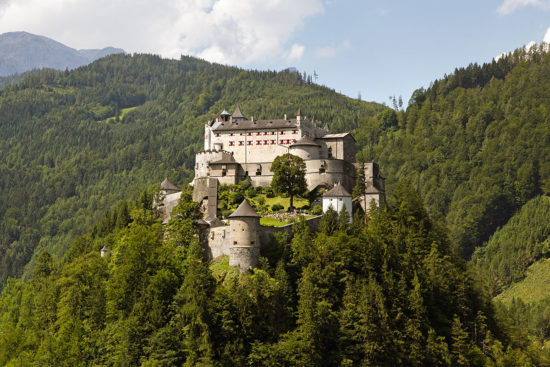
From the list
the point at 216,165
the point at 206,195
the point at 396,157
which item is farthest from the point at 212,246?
the point at 396,157

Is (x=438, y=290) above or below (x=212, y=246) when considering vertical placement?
below

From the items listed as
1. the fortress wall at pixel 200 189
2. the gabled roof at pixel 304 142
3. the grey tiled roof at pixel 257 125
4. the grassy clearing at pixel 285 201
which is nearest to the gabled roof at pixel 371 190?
the grassy clearing at pixel 285 201

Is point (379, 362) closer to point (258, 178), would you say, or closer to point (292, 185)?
point (292, 185)

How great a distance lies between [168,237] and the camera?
68938 mm

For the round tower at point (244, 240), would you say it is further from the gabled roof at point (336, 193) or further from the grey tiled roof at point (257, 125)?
the grey tiled roof at point (257, 125)

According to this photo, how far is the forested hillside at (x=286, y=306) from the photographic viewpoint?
5581cm

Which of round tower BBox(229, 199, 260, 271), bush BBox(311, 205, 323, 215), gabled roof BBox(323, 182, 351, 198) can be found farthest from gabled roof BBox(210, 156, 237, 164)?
round tower BBox(229, 199, 260, 271)

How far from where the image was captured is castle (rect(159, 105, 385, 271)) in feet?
255

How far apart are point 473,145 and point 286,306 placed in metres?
130

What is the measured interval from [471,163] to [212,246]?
402 feet

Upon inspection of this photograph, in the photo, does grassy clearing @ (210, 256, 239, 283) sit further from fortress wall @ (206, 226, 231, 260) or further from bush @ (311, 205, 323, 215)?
bush @ (311, 205, 323, 215)

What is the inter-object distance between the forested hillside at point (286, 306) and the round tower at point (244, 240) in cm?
108

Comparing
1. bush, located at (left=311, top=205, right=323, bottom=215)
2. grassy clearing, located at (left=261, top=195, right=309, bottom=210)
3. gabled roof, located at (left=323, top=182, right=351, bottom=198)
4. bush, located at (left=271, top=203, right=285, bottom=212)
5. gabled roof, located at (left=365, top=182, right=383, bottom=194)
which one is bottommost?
bush, located at (left=311, top=205, right=323, bottom=215)

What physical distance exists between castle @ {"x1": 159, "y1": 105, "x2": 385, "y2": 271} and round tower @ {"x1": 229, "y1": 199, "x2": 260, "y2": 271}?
9.08 meters
